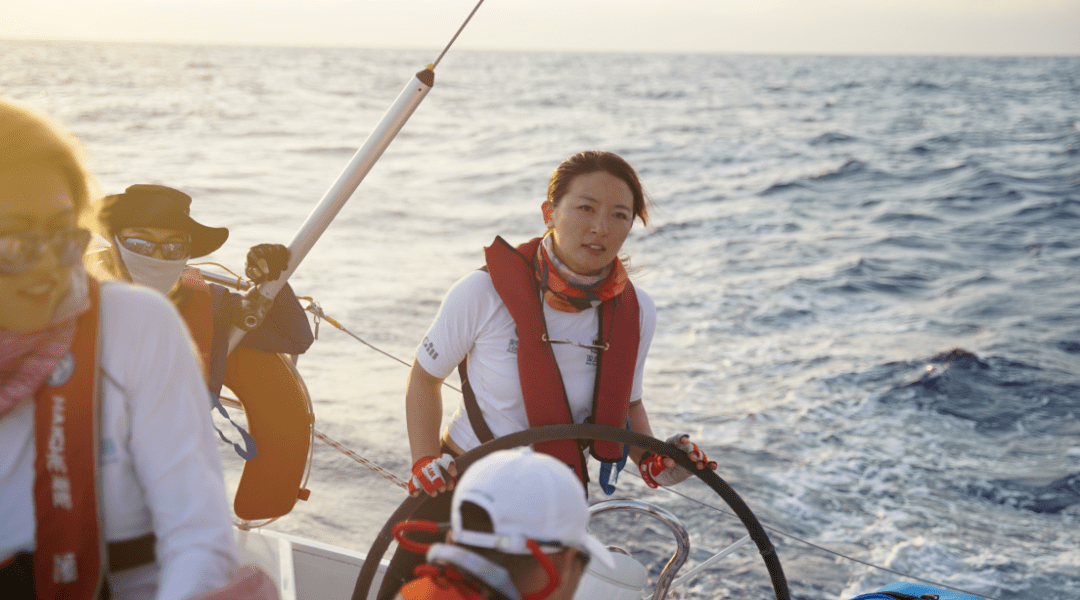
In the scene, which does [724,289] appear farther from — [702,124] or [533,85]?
[533,85]

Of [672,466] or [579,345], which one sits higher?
[579,345]

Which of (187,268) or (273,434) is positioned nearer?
(187,268)

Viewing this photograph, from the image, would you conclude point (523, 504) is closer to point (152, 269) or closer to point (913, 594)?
point (152, 269)

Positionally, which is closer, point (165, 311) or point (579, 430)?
point (165, 311)

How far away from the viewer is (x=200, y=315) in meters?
1.88

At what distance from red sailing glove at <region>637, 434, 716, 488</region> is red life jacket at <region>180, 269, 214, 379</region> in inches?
41.8

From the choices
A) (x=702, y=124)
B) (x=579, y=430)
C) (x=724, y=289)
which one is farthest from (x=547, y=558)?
(x=702, y=124)

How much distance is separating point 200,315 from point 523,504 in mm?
1264

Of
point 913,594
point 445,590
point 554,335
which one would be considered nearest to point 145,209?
point 554,335

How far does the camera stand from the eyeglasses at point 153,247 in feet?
5.67

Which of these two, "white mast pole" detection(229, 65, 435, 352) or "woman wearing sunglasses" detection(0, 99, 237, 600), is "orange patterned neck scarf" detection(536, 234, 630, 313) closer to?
"white mast pole" detection(229, 65, 435, 352)

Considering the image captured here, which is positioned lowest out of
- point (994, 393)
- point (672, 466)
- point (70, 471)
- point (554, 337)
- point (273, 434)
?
point (994, 393)

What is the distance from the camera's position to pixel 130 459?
0.93 meters

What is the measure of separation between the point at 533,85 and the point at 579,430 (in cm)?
4453
